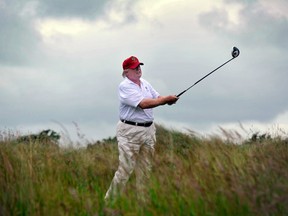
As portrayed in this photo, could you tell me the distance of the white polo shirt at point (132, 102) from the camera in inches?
415

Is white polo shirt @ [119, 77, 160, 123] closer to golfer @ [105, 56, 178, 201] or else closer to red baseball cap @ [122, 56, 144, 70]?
golfer @ [105, 56, 178, 201]

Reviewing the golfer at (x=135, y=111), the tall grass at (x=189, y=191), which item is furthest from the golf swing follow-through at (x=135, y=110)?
the tall grass at (x=189, y=191)

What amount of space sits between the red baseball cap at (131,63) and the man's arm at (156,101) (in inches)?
26.2

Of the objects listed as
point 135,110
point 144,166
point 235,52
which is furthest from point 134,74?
point 144,166

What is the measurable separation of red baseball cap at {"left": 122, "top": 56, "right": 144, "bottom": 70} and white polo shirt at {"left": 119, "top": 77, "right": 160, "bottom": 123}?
0.64 ft

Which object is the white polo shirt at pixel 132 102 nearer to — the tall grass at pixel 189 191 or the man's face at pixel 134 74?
the man's face at pixel 134 74

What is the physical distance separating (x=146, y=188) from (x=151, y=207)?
73cm

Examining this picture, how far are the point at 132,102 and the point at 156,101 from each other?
0.38 meters

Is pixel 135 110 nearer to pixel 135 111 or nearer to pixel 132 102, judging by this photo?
pixel 135 111

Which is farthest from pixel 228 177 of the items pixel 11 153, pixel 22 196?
pixel 11 153

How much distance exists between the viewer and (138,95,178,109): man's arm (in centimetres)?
1037

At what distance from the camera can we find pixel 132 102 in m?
10.5

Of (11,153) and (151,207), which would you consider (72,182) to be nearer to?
(11,153)

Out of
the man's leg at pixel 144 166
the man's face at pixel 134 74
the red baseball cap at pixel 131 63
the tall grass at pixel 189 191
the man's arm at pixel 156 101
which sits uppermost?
the red baseball cap at pixel 131 63
